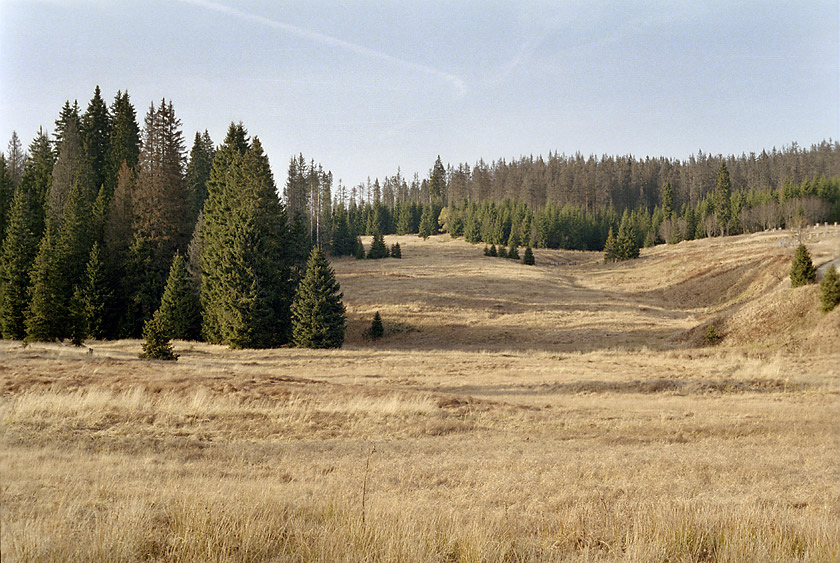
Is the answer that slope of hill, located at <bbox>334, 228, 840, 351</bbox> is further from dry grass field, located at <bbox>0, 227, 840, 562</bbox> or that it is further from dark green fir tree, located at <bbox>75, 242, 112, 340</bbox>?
dark green fir tree, located at <bbox>75, 242, 112, 340</bbox>

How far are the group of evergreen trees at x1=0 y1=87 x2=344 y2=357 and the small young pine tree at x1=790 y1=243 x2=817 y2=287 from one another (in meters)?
32.8

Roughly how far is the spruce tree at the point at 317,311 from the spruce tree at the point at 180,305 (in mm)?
9590

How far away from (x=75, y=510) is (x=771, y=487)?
9.93 metres

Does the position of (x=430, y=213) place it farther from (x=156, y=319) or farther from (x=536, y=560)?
(x=536, y=560)

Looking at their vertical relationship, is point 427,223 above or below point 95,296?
above

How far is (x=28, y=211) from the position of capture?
45.2 m

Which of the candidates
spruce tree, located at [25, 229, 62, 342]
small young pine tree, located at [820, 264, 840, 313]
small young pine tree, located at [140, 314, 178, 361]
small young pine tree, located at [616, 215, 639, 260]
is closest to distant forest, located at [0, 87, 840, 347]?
spruce tree, located at [25, 229, 62, 342]

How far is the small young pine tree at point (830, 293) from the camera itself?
3025cm

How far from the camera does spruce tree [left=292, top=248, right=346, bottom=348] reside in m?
39.3

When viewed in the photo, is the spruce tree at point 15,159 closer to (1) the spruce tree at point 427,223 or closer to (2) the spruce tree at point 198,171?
(2) the spruce tree at point 198,171

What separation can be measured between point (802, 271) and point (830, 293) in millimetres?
6322

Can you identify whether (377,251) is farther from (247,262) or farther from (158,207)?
(247,262)

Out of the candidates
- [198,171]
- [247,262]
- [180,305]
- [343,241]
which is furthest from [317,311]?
[343,241]

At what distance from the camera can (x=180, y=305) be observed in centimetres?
4250
